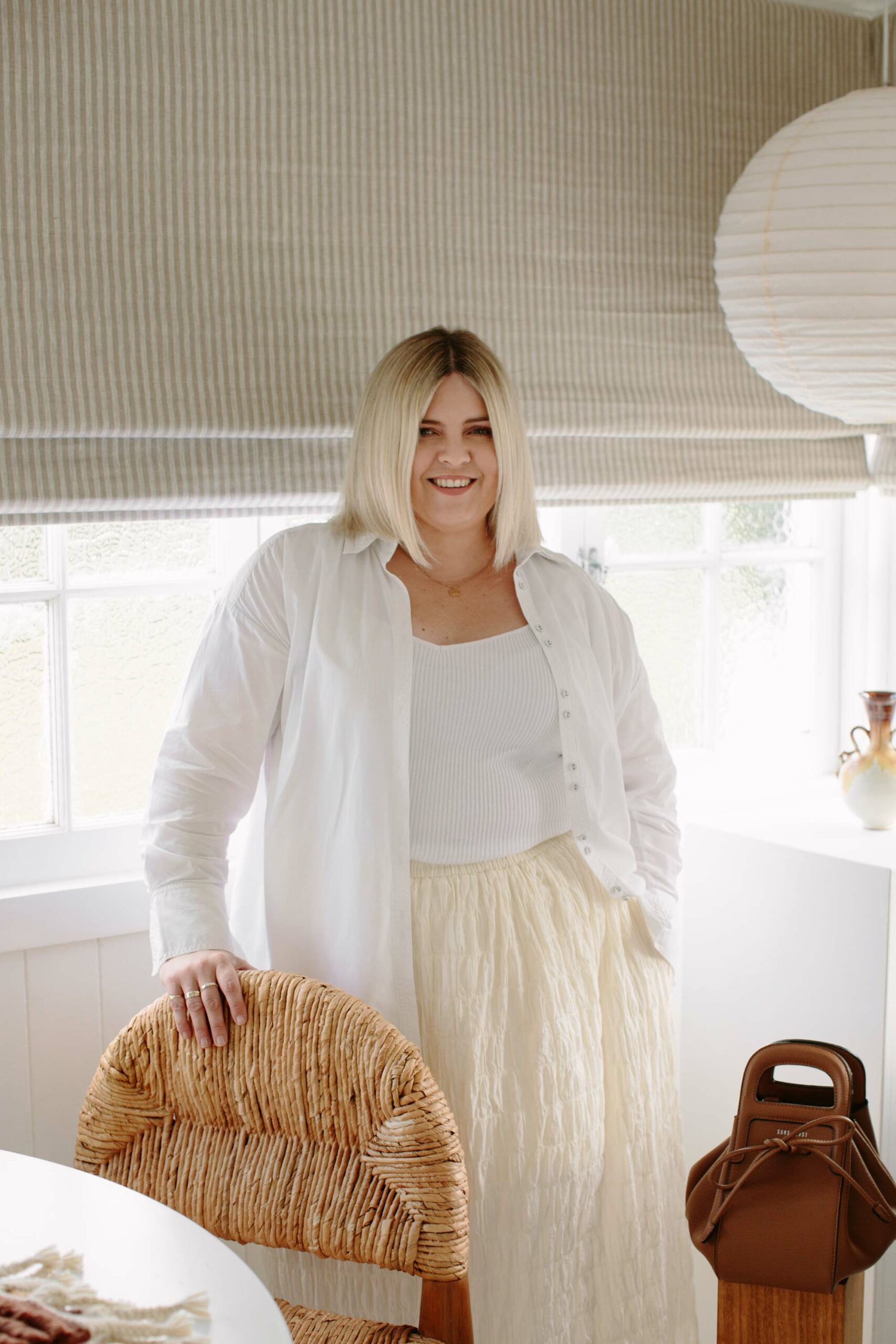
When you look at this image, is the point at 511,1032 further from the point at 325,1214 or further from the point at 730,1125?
the point at 730,1125

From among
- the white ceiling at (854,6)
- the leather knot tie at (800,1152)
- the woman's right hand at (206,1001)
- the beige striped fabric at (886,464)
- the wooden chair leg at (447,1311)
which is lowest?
the wooden chair leg at (447,1311)

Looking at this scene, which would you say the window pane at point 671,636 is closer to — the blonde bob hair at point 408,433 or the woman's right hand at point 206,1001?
the blonde bob hair at point 408,433

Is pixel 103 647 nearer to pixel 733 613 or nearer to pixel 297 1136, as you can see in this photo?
pixel 297 1136

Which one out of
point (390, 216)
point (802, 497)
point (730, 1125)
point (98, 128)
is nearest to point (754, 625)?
point (802, 497)

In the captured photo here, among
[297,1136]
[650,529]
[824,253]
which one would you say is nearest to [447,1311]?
[297,1136]

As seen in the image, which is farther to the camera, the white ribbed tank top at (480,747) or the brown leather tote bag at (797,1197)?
the white ribbed tank top at (480,747)

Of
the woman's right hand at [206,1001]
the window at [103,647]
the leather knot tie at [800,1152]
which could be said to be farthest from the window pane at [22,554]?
the leather knot tie at [800,1152]

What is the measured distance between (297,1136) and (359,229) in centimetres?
131

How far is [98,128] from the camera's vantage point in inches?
68.2

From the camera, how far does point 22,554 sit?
192 cm

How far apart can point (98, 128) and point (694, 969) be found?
67.8 inches

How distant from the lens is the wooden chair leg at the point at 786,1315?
1.53 m

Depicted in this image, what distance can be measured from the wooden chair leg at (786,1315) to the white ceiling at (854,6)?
213cm

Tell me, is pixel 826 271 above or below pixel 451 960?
above
